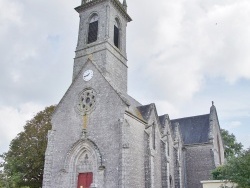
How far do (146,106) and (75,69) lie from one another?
24.5 feet

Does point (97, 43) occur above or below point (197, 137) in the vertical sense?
above

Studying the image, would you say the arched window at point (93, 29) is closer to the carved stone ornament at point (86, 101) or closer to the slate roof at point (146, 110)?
the carved stone ornament at point (86, 101)

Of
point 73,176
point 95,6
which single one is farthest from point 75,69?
point 73,176

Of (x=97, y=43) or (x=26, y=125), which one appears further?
(x=26, y=125)

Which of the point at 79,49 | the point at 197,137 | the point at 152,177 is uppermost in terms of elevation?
the point at 79,49

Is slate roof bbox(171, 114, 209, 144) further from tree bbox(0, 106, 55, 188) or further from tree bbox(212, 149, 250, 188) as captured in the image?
tree bbox(0, 106, 55, 188)

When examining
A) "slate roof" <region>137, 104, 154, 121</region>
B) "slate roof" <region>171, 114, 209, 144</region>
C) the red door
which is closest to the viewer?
the red door

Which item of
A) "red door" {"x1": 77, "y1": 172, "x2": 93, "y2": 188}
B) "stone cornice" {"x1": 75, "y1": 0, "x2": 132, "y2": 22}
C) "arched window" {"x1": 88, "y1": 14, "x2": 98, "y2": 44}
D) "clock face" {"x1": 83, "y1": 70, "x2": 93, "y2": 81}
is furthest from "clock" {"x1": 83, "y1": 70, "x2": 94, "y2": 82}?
"stone cornice" {"x1": 75, "y1": 0, "x2": 132, "y2": 22}

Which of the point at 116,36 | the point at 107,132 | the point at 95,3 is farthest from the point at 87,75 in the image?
the point at 95,3

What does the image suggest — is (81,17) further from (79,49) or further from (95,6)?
(79,49)

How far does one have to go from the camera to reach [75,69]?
28.5 meters

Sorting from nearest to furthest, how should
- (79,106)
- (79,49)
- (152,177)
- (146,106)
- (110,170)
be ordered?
A: 1. (110,170)
2. (152,177)
3. (79,106)
4. (146,106)
5. (79,49)

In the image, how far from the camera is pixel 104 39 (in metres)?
28.0

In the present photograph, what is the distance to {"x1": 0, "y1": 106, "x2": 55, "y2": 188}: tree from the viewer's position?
1244 inches
